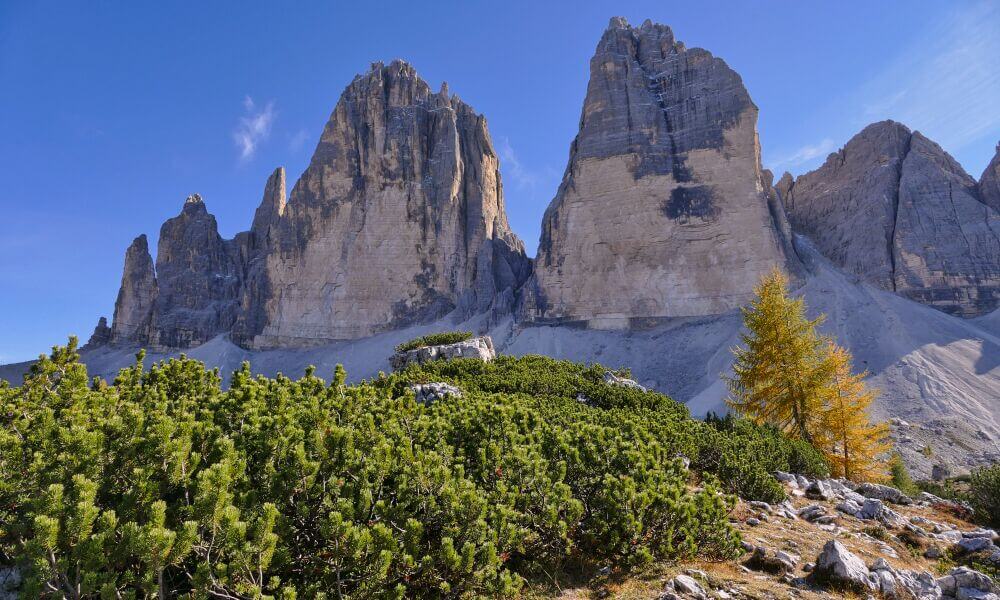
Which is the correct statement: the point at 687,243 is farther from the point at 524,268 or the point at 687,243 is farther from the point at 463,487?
Answer: the point at 463,487

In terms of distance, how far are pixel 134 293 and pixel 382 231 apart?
180ft

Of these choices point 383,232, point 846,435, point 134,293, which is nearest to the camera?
point 846,435

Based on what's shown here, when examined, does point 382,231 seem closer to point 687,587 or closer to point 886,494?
point 886,494

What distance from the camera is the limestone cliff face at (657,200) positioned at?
52.1 m

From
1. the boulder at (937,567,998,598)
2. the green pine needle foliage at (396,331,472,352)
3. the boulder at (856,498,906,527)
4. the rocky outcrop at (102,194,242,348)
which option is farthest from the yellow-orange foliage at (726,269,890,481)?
the rocky outcrop at (102,194,242,348)

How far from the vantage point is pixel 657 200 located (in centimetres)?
5550

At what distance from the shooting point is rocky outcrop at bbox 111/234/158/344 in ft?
292

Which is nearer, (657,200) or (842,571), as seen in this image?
(842,571)

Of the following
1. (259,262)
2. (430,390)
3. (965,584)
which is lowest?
(965,584)

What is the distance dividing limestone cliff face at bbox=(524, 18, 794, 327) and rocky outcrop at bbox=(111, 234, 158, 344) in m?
76.1

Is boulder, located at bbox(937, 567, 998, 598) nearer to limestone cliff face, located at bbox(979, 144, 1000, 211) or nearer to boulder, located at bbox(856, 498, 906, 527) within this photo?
boulder, located at bbox(856, 498, 906, 527)

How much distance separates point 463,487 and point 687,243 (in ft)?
176

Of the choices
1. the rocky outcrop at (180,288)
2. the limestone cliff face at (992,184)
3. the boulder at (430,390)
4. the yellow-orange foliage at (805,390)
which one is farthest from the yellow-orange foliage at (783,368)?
the rocky outcrop at (180,288)

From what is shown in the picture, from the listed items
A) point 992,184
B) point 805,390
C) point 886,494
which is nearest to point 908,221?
point 992,184
